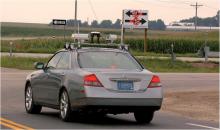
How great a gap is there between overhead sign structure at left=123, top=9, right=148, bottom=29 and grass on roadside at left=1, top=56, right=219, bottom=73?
3121 mm

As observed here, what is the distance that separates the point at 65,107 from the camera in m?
14.7

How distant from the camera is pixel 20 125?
45.0 feet

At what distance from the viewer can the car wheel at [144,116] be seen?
14954 millimetres

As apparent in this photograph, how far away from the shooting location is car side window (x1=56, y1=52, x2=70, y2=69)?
1526 cm

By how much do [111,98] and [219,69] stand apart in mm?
33937

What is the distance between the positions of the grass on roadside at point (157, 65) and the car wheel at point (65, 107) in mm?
26584

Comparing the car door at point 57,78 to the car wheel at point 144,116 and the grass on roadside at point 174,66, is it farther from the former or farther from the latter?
the grass on roadside at point 174,66

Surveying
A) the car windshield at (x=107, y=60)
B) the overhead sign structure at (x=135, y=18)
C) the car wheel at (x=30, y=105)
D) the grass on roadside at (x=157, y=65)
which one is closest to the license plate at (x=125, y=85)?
the car windshield at (x=107, y=60)

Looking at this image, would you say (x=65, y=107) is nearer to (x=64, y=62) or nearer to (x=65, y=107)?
(x=65, y=107)

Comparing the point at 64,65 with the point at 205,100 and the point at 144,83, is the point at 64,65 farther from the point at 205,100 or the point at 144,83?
the point at 205,100

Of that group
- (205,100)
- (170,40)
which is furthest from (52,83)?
(170,40)

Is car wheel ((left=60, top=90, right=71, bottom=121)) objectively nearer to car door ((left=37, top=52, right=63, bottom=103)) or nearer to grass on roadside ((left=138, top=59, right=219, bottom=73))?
car door ((left=37, top=52, right=63, bottom=103))

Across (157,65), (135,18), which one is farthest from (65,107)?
(135,18)

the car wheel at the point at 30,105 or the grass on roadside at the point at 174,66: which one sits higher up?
the car wheel at the point at 30,105
